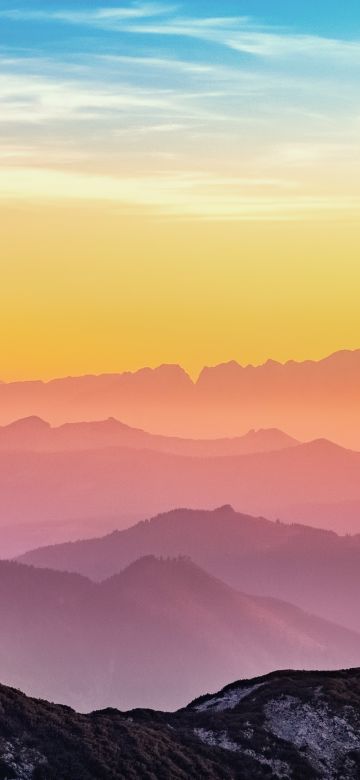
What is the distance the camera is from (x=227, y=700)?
454 ft

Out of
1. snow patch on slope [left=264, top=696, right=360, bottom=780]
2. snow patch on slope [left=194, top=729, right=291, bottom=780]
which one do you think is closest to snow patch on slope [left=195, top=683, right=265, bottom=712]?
snow patch on slope [left=264, top=696, right=360, bottom=780]

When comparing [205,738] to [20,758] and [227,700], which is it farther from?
[20,758]

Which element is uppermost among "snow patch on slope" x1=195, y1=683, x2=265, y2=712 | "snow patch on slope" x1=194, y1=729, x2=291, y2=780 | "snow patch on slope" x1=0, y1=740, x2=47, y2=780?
"snow patch on slope" x1=195, y1=683, x2=265, y2=712

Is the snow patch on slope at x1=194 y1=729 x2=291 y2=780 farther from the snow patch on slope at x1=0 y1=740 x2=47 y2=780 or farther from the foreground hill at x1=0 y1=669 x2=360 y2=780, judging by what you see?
the snow patch on slope at x1=0 y1=740 x2=47 y2=780

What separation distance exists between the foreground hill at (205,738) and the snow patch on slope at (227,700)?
0.16 metres

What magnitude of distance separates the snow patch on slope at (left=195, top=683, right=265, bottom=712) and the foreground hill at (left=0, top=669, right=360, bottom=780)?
0.52 ft

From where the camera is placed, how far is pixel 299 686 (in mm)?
135125

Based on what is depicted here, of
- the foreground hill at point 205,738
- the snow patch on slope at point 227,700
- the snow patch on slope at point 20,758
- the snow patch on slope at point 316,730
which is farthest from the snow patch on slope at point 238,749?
the snow patch on slope at point 20,758

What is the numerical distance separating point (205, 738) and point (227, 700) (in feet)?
50.4

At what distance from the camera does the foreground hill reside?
108562 millimetres

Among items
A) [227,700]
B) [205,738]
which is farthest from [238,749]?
[227,700]

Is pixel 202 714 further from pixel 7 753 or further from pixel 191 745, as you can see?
pixel 7 753

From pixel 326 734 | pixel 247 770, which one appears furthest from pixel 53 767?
pixel 326 734

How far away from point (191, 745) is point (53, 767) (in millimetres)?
17323
